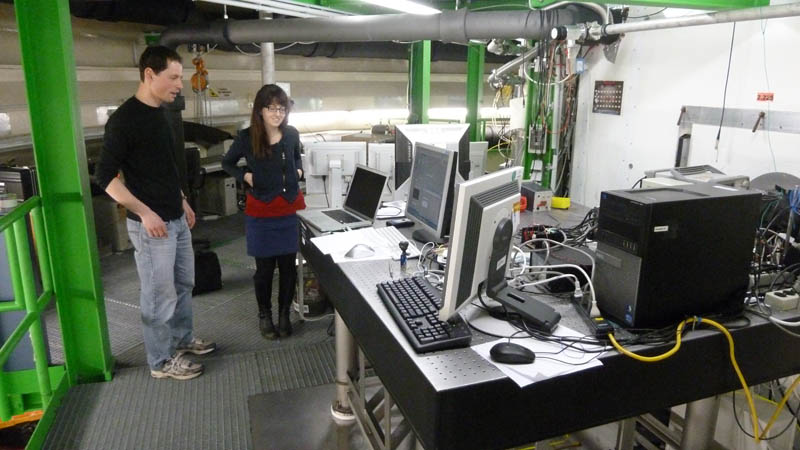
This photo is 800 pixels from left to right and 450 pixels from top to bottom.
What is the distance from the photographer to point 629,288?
1.37 meters

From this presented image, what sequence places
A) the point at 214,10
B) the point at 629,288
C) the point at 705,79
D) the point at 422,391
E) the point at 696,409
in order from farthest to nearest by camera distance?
the point at 214,10 → the point at 705,79 → the point at 696,409 → the point at 629,288 → the point at 422,391

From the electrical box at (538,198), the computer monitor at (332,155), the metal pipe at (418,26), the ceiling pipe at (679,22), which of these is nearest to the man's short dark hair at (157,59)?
the computer monitor at (332,155)

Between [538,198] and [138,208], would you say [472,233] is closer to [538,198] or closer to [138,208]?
[138,208]

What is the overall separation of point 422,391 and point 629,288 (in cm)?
60

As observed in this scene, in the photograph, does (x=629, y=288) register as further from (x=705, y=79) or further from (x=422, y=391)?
(x=705, y=79)

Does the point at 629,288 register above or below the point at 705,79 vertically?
below

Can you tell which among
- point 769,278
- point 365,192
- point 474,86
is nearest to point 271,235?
point 365,192

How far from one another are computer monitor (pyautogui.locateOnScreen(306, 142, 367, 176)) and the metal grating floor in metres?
1.00

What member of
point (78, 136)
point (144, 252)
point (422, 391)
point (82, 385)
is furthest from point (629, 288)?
point (82, 385)

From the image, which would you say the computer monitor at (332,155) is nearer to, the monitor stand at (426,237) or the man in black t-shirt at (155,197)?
the man in black t-shirt at (155,197)

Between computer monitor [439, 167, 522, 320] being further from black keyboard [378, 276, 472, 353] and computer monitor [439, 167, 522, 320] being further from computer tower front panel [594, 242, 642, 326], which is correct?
computer tower front panel [594, 242, 642, 326]

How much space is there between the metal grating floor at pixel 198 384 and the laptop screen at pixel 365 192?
0.87 meters

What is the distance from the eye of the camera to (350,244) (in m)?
2.19

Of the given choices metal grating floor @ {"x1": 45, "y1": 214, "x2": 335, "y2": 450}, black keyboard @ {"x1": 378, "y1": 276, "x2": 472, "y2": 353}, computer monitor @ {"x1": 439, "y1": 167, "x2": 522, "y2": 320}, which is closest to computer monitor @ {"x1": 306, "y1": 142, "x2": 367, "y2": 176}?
metal grating floor @ {"x1": 45, "y1": 214, "x2": 335, "y2": 450}
